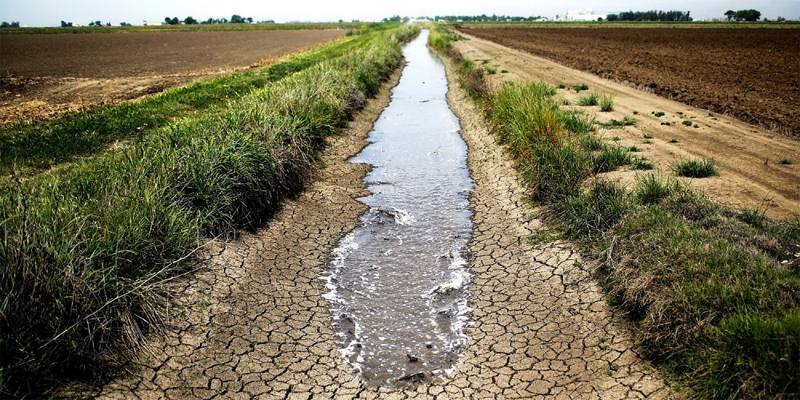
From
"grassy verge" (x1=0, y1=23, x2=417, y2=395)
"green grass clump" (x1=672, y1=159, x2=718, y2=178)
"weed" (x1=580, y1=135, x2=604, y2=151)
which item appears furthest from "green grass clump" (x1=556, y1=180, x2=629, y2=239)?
"grassy verge" (x1=0, y1=23, x2=417, y2=395)

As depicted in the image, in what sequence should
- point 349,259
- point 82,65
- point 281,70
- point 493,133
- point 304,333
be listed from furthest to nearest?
point 82,65 → point 281,70 → point 493,133 → point 349,259 → point 304,333

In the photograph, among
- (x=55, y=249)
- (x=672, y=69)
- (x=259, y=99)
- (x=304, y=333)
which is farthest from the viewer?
(x=672, y=69)

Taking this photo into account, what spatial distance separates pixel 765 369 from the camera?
3.42 m

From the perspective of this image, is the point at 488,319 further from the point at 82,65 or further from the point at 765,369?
the point at 82,65

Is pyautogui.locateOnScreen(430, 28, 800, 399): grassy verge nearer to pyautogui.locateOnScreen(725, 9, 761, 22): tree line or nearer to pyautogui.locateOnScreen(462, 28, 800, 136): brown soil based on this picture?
pyautogui.locateOnScreen(462, 28, 800, 136): brown soil

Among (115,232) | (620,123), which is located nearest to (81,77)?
(620,123)

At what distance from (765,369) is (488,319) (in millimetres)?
2348

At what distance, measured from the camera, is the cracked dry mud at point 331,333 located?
4.21m

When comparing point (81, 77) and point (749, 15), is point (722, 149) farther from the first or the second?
point (749, 15)

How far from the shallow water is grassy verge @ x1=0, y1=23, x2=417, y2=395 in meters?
1.48

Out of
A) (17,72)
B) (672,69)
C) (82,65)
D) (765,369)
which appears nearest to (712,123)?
(765,369)

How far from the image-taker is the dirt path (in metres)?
7.29

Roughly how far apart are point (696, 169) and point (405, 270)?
464 cm

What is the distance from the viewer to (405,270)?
21.4ft
